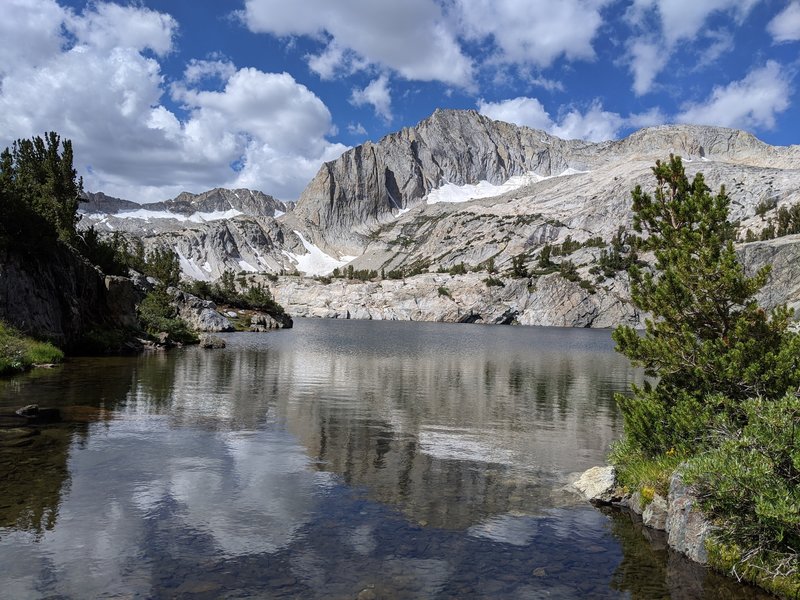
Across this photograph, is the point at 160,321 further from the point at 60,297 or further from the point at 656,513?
the point at 656,513

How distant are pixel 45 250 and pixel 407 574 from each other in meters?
51.3

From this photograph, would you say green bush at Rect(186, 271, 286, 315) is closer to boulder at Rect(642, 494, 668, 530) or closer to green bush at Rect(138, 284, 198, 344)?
green bush at Rect(138, 284, 198, 344)

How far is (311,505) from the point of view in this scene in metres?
16.2

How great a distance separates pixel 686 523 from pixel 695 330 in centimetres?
580

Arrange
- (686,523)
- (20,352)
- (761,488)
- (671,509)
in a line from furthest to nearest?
1. (20,352)
2. (671,509)
3. (686,523)
4. (761,488)

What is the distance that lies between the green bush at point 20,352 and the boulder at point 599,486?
121 feet

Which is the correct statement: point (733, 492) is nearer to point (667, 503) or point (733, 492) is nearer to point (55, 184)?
point (667, 503)

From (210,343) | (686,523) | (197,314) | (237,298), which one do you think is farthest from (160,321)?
(237,298)

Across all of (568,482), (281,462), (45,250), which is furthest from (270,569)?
(45,250)

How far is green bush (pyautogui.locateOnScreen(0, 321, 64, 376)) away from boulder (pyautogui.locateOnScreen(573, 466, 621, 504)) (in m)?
36.9

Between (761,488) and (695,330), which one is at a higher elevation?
(695,330)

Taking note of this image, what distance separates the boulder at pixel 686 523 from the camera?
1317 cm

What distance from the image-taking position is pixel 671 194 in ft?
61.5

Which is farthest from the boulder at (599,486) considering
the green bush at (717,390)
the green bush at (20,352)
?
the green bush at (20,352)
